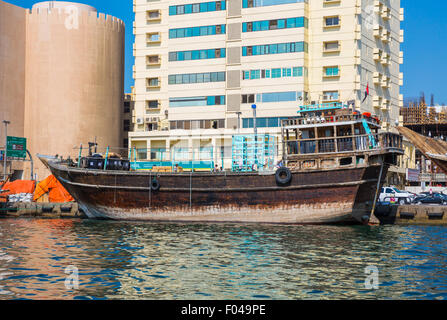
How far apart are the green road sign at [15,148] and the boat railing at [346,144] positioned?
115 ft

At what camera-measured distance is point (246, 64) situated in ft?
204

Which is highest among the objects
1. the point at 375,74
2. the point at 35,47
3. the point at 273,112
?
the point at 35,47

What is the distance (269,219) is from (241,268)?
14.7 m

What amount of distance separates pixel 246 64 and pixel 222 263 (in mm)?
46544

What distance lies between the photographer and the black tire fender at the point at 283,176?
3065 centimetres

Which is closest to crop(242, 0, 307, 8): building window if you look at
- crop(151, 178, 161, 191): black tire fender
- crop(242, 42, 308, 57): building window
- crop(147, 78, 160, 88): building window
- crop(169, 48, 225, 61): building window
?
crop(242, 42, 308, 57): building window

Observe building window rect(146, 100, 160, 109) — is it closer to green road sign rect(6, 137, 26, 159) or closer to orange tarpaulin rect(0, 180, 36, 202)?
green road sign rect(6, 137, 26, 159)

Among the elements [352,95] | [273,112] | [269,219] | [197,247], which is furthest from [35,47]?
[197,247]

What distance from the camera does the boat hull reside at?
99.7 ft

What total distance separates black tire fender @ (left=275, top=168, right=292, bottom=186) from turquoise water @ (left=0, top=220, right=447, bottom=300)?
3.21m

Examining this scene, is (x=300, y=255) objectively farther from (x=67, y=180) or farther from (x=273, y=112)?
(x=273, y=112)

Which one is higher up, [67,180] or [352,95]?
[352,95]

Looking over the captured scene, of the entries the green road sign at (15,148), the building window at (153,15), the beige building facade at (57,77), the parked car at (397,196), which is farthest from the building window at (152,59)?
the parked car at (397,196)
